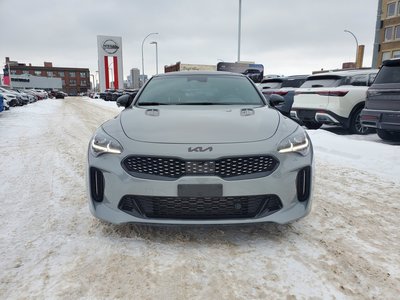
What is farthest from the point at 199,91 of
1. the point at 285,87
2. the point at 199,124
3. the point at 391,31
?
the point at 391,31

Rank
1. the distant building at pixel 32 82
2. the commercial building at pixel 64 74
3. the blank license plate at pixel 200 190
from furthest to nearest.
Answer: the commercial building at pixel 64 74, the distant building at pixel 32 82, the blank license plate at pixel 200 190

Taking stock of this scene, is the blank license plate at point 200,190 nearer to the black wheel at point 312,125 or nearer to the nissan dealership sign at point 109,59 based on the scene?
the black wheel at point 312,125

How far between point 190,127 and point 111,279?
1.27m

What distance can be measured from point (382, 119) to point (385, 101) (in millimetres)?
354

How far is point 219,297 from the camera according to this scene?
Result: 1.92 metres

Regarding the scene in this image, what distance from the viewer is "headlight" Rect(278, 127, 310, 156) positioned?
2.53 metres

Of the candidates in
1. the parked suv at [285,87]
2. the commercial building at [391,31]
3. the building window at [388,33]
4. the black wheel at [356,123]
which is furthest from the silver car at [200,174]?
the building window at [388,33]

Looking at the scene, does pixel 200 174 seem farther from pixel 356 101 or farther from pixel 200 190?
pixel 356 101

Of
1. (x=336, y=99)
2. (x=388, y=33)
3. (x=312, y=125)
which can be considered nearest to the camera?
(x=336, y=99)

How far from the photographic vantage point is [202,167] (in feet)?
7.82

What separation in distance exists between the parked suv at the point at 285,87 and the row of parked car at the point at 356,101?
148 cm

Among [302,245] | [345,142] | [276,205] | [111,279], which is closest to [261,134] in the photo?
[276,205]

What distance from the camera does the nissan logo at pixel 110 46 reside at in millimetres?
51944

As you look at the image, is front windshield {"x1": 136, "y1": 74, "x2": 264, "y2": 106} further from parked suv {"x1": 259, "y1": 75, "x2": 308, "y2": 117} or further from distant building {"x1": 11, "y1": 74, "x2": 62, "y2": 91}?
distant building {"x1": 11, "y1": 74, "x2": 62, "y2": 91}
